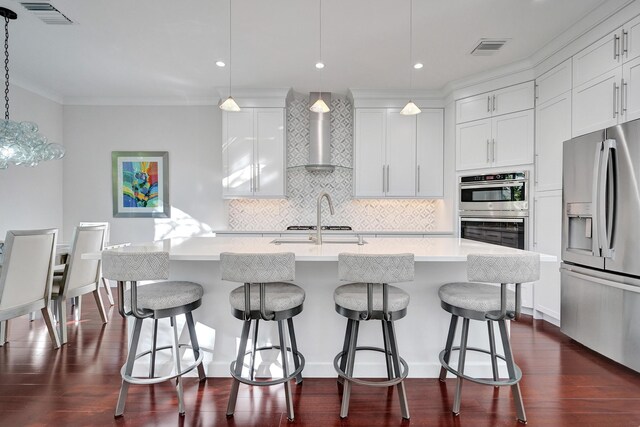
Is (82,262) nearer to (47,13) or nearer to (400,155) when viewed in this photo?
(47,13)

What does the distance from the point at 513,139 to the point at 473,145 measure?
17.1 inches

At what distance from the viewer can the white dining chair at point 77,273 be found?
273cm

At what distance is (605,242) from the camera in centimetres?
235

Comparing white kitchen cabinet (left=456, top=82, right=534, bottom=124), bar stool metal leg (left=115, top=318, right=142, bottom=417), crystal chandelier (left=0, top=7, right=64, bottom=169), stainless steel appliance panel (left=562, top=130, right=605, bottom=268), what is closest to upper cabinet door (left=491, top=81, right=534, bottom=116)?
white kitchen cabinet (left=456, top=82, right=534, bottom=124)

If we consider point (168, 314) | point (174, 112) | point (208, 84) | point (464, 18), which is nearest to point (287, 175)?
point (208, 84)

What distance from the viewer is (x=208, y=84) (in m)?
4.12

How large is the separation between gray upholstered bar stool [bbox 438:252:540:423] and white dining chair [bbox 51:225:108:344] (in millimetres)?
2858

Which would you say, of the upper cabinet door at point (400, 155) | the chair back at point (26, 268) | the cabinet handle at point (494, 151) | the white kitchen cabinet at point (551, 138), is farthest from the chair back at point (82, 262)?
the white kitchen cabinet at point (551, 138)

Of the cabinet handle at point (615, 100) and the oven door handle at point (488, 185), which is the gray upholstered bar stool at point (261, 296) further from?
the oven door handle at point (488, 185)

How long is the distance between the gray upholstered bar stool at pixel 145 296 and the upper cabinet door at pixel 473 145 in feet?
11.3

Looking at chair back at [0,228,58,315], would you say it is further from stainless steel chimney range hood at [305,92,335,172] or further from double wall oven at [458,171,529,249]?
double wall oven at [458,171,529,249]

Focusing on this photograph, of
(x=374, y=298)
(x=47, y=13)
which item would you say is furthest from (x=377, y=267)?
(x=47, y=13)

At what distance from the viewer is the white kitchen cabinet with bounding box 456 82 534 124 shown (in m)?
3.48

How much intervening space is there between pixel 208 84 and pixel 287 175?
5.19 ft
